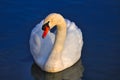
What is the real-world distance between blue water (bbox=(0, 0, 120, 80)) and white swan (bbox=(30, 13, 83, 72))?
0.70ft

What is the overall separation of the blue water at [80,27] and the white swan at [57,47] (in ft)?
0.70

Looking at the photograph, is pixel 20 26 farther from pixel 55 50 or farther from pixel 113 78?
pixel 113 78

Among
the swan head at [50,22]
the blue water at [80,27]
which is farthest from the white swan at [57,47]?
the blue water at [80,27]

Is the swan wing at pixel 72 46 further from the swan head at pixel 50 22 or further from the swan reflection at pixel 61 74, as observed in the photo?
the swan head at pixel 50 22

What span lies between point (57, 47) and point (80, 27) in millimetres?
1251

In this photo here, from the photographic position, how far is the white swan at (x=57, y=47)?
5.72 meters

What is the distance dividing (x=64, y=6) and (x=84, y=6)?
35cm

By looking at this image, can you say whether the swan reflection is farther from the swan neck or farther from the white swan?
the swan neck

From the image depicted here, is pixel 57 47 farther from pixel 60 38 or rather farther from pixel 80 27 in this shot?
pixel 80 27

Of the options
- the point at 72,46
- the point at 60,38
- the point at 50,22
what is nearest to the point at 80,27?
the point at 72,46

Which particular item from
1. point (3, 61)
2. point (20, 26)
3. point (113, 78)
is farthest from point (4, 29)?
point (113, 78)

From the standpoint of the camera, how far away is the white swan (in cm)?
572

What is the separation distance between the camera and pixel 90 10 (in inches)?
291

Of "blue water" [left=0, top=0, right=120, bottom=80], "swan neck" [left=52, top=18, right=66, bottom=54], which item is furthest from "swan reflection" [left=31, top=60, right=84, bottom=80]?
"swan neck" [left=52, top=18, right=66, bottom=54]
